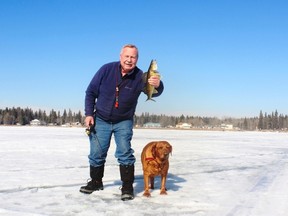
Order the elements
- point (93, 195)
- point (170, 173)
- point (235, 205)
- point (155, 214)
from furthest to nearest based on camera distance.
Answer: point (170, 173), point (93, 195), point (235, 205), point (155, 214)

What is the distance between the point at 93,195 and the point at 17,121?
456 feet

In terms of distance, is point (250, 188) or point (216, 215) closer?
point (216, 215)

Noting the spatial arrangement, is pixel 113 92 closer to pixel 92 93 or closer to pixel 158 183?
pixel 92 93

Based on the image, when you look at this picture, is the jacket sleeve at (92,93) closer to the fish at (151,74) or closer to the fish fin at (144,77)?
the fish fin at (144,77)

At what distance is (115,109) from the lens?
5.04m

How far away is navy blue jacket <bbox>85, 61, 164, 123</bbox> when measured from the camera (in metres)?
5.05

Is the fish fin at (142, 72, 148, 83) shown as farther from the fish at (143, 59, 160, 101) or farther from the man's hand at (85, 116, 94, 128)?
the man's hand at (85, 116, 94, 128)

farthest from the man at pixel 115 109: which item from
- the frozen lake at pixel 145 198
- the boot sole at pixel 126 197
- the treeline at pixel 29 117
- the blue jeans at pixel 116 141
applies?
the treeline at pixel 29 117

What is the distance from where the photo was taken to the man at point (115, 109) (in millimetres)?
5035

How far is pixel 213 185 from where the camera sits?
6.08 metres

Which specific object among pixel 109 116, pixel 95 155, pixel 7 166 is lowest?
pixel 7 166

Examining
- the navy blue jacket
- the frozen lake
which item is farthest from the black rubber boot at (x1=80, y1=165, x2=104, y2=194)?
the navy blue jacket

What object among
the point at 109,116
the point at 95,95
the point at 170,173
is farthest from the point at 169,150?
the point at 170,173

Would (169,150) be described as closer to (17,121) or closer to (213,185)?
(213,185)
